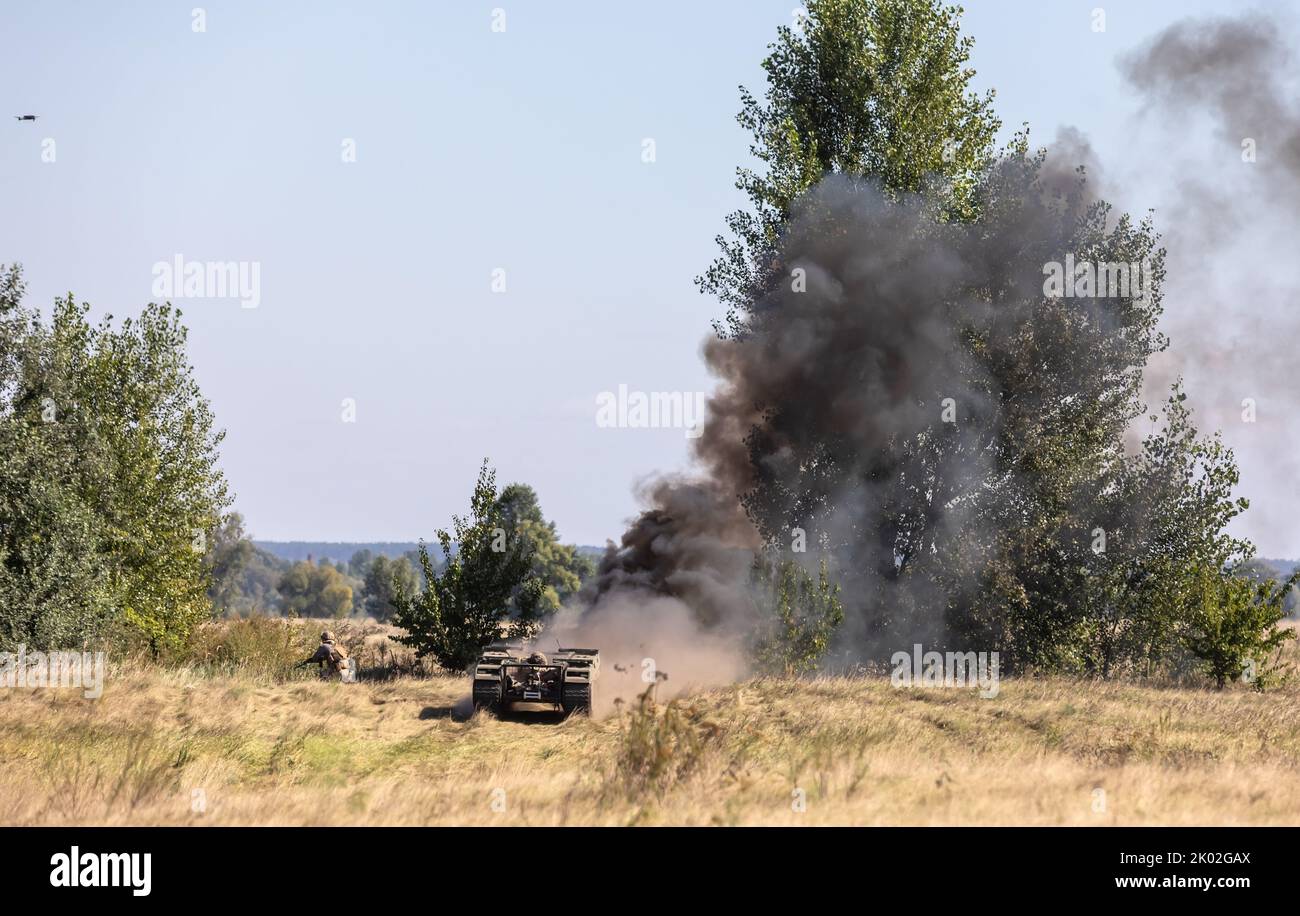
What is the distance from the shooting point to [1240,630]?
29.0m

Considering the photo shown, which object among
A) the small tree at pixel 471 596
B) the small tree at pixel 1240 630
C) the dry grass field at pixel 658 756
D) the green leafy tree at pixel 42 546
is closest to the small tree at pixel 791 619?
the dry grass field at pixel 658 756

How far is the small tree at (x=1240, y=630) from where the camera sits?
28891 mm

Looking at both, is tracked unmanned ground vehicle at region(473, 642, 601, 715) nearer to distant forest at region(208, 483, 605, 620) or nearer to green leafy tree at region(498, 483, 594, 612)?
distant forest at region(208, 483, 605, 620)

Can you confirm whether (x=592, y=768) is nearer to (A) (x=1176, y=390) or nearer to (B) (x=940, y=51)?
(A) (x=1176, y=390)

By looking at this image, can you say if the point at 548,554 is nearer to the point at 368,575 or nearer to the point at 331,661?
the point at 368,575

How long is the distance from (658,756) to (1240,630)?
19.2 meters

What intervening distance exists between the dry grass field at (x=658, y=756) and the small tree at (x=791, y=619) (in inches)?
66.1

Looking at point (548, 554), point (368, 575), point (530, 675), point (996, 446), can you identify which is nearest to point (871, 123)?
point (996, 446)

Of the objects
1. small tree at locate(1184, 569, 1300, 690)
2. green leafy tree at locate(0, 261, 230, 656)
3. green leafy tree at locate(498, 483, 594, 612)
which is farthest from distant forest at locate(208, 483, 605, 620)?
small tree at locate(1184, 569, 1300, 690)

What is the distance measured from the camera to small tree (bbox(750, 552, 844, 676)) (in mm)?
28500

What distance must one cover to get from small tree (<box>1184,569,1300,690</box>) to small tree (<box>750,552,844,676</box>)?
28.8ft

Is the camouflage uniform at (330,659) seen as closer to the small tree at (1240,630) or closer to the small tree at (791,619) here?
the small tree at (791,619)
